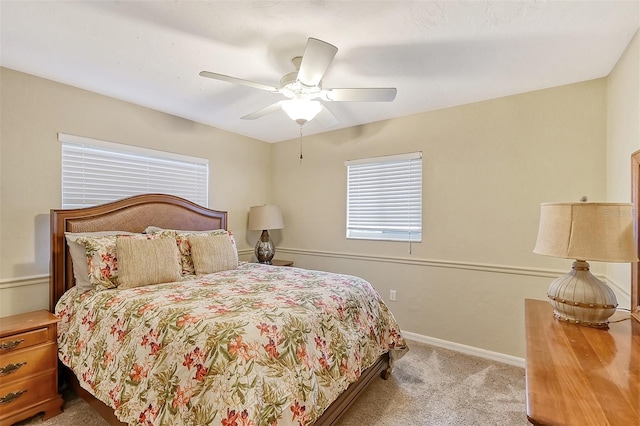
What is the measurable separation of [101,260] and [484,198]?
3.28 metres

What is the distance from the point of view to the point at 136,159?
3.00 m

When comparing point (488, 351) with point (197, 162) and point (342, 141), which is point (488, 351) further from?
point (197, 162)

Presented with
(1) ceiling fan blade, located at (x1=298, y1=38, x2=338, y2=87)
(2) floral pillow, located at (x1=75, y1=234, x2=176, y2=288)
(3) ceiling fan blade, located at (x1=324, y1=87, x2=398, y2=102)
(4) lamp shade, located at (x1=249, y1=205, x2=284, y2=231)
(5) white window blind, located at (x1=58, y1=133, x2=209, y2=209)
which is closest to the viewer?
(1) ceiling fan blade, located at (x1=298, y1=38, x2=338, y2=87)

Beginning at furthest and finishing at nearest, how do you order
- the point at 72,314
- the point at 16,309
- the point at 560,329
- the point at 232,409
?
1. the point at 16,309
2. the point at 72,314
3. the point at 560,329
4. the point at 232,409

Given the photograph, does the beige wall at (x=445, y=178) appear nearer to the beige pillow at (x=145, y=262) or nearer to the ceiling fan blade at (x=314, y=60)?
the beige pillow at (x=145, y=262)

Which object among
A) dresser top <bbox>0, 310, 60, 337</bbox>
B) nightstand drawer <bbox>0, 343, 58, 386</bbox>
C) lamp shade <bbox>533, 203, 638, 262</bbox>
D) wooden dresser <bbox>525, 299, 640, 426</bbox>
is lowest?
nightstand drawer <bbox>0, 343, 58, 386</bbox>

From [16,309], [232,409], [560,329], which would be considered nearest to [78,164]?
[16,309]

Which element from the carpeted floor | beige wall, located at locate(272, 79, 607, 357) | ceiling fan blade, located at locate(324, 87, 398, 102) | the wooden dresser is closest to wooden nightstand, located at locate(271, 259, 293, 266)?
beige wall, located at locate(272, 79, 607, 357)

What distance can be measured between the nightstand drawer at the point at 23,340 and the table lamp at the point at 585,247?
3061mm

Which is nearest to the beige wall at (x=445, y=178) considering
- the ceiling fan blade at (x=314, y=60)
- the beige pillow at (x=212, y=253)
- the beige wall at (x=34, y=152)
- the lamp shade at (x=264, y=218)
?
the beige wall at (x=34, y=152)

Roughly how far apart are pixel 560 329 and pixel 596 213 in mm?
545

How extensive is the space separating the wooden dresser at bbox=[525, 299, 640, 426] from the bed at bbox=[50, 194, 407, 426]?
3.23ft

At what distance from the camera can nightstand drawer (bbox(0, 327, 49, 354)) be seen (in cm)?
181

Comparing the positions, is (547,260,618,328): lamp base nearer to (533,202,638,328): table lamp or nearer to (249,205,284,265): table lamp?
(533,202,638,328): table lamp
